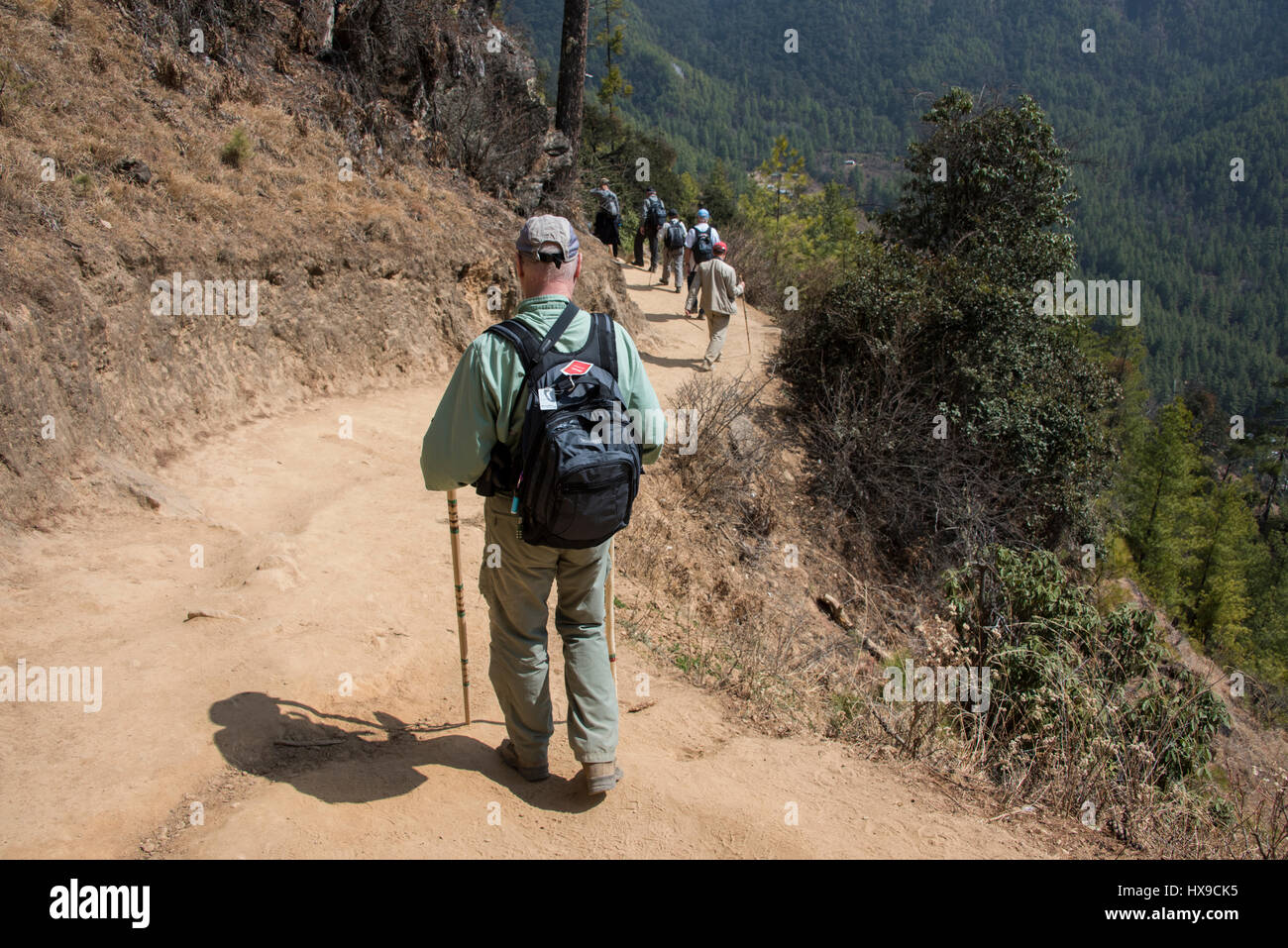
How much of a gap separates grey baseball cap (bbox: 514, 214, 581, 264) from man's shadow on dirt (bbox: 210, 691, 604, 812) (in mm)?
1936

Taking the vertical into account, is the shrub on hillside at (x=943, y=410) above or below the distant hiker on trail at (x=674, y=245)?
below

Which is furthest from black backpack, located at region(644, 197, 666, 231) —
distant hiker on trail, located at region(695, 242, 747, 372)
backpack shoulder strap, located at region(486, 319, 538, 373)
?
backpack shoulder strap, located at region(486, 319, 538, 373)

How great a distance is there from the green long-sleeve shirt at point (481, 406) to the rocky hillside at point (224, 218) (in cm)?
330

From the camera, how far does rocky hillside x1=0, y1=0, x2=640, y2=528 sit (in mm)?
5594

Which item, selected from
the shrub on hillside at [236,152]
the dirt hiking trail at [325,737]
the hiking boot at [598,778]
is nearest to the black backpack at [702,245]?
the shrub on hillside at [236,152]

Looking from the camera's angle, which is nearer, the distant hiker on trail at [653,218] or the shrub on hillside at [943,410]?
the shrub on hillside at [943,410]

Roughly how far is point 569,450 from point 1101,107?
221477 millimetres

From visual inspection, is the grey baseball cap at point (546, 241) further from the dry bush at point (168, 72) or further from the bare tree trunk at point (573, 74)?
the bare tree trunk at point (573, 74)

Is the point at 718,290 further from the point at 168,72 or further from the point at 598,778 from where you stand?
the point at 598,778

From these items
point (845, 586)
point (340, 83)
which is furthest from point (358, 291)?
point (845, 586)

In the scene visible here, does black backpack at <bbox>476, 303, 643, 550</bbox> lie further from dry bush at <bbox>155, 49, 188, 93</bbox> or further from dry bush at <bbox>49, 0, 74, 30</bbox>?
dry bush at <bbox>49, 0, 74, 30</bbox>

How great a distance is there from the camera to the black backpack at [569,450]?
8.81 feet

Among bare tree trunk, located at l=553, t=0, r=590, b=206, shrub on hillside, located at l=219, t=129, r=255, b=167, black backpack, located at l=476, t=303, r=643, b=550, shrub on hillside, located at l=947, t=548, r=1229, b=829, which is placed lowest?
shrub on hillside, located at l=947, t=548, r=1229, b=829

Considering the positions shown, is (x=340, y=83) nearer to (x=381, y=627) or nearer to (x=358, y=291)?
(x=358, y=291)
